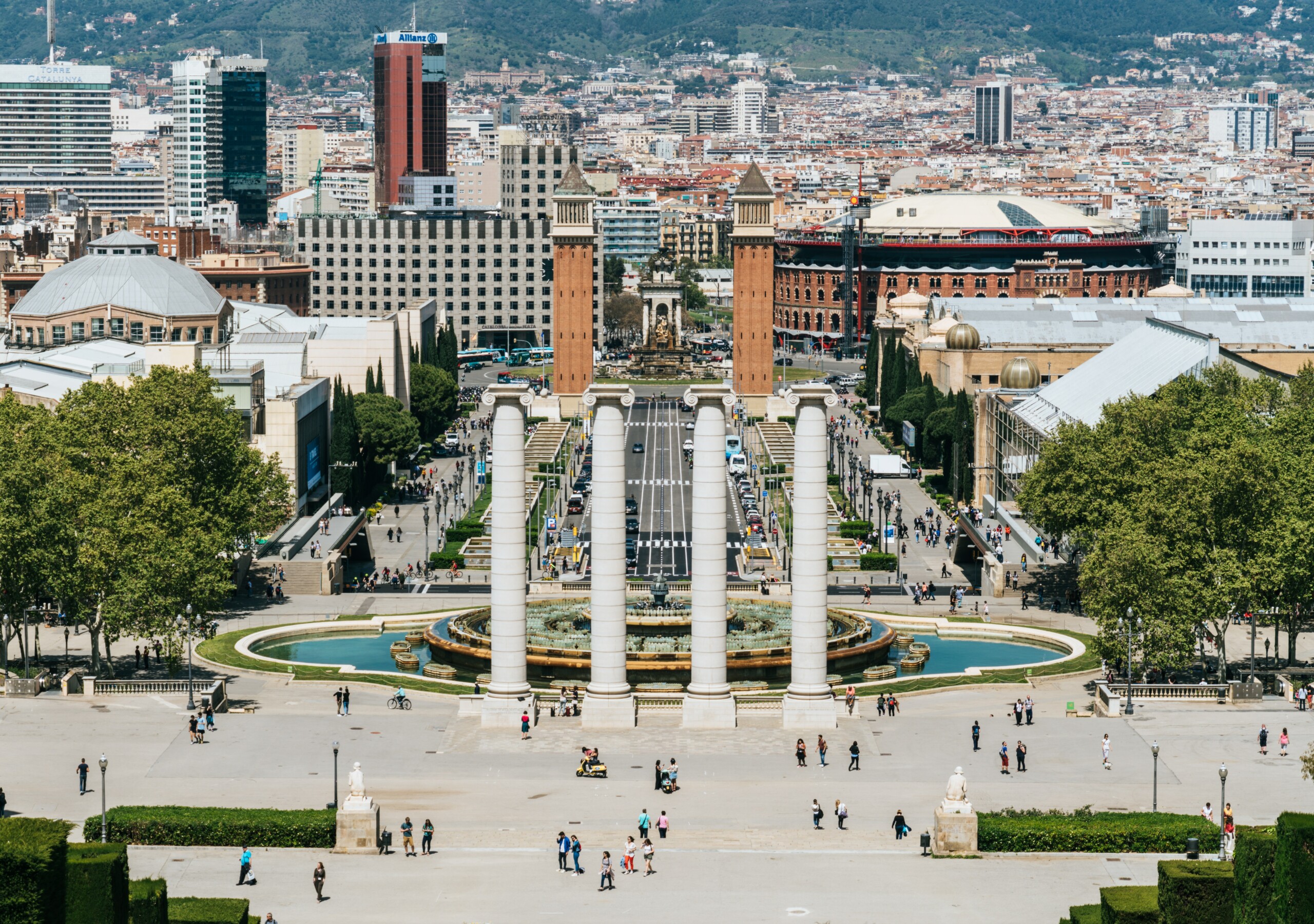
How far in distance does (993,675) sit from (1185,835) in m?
24.9

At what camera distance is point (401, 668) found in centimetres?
8794

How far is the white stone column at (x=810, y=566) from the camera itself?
73.1 m

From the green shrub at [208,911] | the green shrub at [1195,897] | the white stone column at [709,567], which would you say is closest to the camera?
the green shrub at [1195,897]

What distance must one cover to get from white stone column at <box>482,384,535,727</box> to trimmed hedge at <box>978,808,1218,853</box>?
19.5m

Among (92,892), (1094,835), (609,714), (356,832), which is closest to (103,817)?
(356,832)

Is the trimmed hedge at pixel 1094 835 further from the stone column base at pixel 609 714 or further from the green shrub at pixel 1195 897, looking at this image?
the stone column base at pixel 609 714

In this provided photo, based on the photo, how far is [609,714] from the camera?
244ft

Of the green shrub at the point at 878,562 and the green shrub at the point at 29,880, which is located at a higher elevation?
the green shrub at the point at 29,880

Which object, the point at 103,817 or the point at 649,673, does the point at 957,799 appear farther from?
the point at 649,673

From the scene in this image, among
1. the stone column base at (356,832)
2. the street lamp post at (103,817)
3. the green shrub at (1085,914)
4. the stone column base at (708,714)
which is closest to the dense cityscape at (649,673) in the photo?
the stone column base at (356,832)

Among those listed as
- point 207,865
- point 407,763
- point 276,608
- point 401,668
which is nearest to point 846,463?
point 276,608

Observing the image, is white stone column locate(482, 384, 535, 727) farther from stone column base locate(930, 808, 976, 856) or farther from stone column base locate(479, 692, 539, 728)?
stone column base locate(930, 808, 976, 856)

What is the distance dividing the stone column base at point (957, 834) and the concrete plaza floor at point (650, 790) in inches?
35.5

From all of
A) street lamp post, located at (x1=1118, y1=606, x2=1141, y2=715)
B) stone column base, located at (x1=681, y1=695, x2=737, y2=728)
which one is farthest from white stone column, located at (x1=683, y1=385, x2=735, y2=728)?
street lamp post, located at (x1=1118, y1=606, x2=1141, y2=715)
